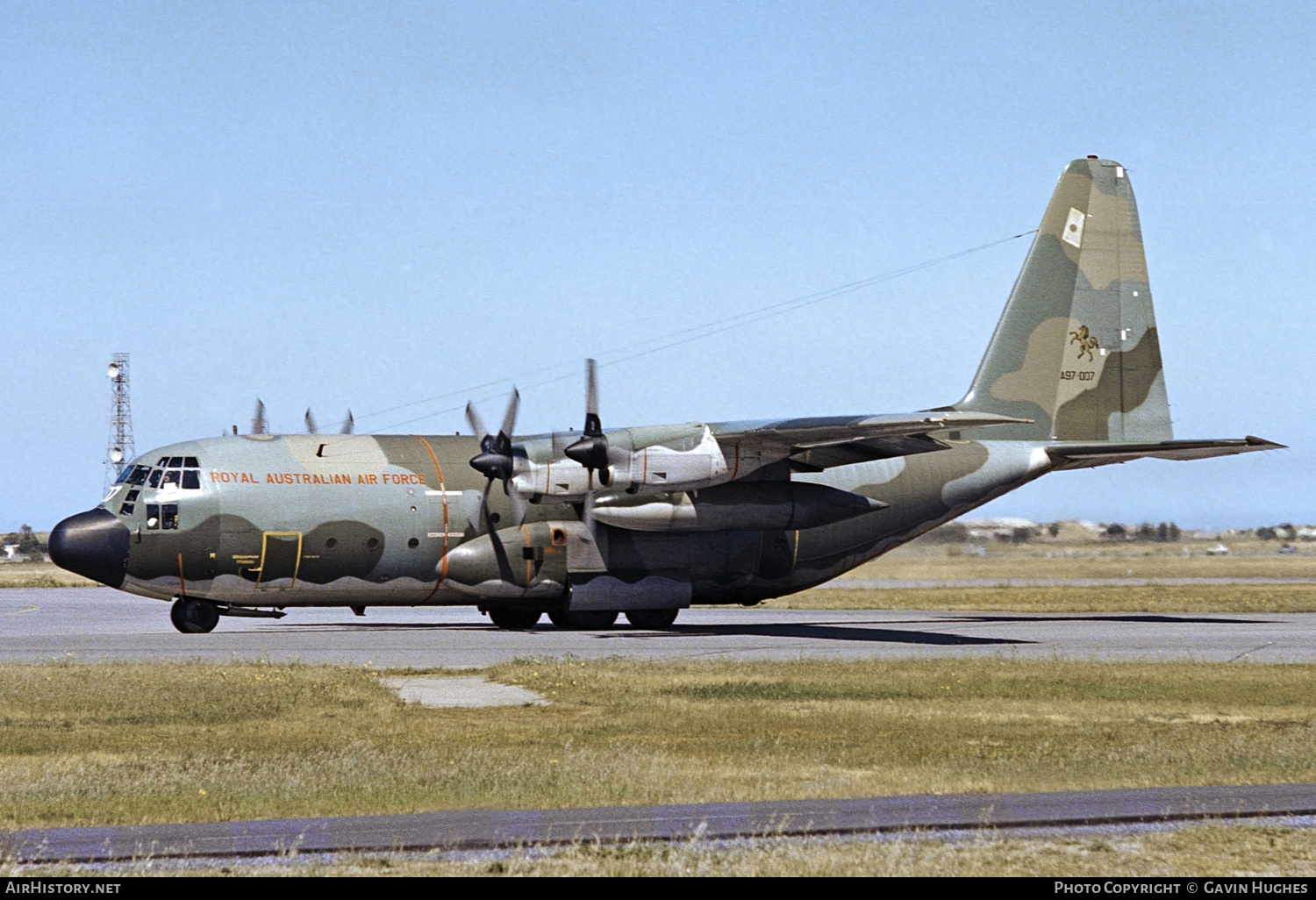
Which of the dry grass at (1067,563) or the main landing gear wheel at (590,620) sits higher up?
the main landing gear wheel at (590,620)

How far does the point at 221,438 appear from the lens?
32.5 m

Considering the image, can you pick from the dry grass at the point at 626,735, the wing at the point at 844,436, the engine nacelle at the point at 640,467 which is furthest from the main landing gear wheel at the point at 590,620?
the dry grass at the point at 626,735

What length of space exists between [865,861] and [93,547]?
24.5 meters

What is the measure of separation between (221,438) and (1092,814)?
2536cm

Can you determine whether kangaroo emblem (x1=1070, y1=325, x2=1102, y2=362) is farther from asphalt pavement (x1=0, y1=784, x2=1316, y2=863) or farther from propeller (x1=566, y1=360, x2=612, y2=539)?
asphalt pavement (x1=0, y1=784, x2=1316, y2=863)

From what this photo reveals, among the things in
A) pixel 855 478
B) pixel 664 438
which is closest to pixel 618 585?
pixel 664 438

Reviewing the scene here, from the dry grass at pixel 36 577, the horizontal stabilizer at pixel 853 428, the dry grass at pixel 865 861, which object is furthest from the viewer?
the dry grass at pixel 36 577

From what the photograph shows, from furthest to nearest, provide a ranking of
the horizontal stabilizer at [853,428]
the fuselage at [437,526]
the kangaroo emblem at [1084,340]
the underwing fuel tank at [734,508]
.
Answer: the kangaroo emblem at [1084,340]
the underwing fuel tank at [734,508]
the fuselage at [437,526]
the horizontal stabilizer at [853,428]

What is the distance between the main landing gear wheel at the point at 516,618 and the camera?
116ft

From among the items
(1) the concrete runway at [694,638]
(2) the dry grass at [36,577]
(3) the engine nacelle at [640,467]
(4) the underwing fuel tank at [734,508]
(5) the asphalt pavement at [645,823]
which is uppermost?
(3) the engine nacelle at [640,467]

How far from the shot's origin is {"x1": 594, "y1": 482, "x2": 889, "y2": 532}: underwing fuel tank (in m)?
32.7

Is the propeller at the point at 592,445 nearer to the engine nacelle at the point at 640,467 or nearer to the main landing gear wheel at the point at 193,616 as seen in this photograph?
the engine nacelle at the point at 640,467

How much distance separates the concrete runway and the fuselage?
1223 millimetres

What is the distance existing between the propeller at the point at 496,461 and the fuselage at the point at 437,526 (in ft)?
0.81
